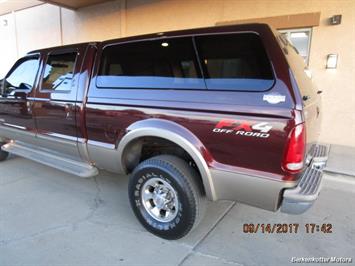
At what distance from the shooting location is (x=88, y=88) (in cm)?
330

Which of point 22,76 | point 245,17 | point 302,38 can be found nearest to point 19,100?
point 22,76

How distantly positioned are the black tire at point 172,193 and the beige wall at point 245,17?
15.3 ft

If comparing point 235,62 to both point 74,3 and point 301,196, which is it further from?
point 74,3

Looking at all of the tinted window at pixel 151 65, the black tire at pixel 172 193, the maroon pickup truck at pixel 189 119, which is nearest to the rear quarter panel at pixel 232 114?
the maroon pickup truck at pixel 189 119

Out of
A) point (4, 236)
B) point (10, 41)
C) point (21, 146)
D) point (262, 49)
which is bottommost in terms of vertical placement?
point (4, 236)

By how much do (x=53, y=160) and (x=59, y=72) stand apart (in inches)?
47.2

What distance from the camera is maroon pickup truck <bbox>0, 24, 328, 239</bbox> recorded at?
7.20ft

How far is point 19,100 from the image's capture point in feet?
13.9

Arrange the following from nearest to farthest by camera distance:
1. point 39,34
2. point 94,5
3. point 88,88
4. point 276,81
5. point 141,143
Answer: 1. point 276,81
2. point 141,143
3. point 88,88
4. point 94,5
5. point 39,34

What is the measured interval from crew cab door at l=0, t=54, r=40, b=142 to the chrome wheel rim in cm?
218

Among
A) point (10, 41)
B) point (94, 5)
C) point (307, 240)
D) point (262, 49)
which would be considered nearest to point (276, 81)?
point (262, 49)

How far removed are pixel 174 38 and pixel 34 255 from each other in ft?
8.05

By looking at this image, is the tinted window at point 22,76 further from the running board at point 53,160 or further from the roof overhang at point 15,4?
the roof overhang at point 15,4

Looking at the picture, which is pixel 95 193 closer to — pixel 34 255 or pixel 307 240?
pixel 34 255
